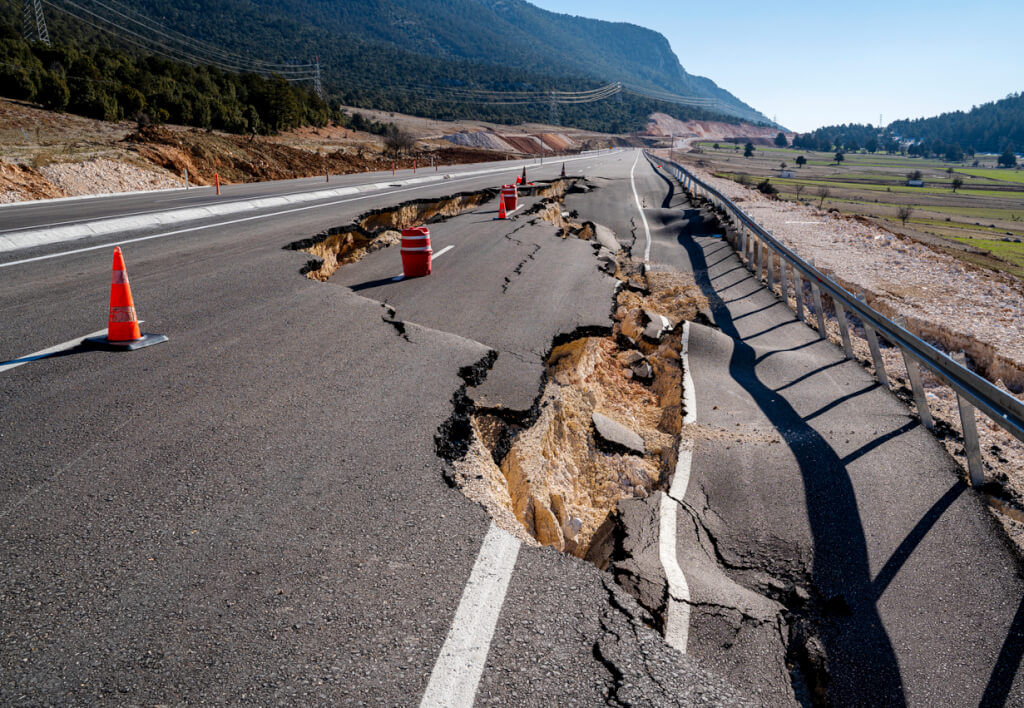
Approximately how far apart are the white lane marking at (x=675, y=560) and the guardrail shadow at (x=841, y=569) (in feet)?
2.40

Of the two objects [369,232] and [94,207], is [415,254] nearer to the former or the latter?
[369,232]

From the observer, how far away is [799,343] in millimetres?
8586

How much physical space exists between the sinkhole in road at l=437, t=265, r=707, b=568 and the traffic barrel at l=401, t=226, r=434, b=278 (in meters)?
3.13

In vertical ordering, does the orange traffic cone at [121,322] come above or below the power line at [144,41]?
below

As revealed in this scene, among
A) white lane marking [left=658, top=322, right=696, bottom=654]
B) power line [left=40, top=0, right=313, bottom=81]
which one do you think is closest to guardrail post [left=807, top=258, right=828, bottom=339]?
white lane marking [left=658, top=322, right=696, bottom=654]

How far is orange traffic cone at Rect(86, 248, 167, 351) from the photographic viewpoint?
5.36 m

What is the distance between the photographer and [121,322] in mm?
5445

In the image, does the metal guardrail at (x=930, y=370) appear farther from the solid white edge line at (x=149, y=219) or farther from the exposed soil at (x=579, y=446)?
the solid white edge line at (x=149, y=219)

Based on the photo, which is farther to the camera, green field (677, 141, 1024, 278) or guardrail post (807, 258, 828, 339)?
green field (677, 141, 1024, 278)

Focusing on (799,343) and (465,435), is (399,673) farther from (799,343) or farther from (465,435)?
(799,343)

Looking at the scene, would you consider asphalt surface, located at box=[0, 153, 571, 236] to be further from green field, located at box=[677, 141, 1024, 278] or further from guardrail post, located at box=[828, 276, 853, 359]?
green field, located at box=[677, 141, 1024, 278]

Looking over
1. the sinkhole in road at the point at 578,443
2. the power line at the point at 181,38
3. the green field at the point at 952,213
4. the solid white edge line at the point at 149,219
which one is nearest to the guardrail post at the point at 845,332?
the sinkhole in road at the point at 578,443

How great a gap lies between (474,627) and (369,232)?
1159 cm

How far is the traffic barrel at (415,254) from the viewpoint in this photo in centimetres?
948
